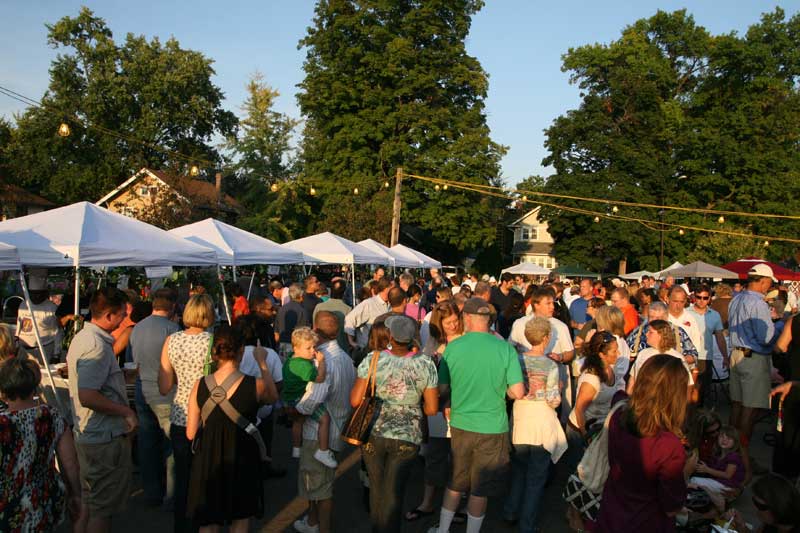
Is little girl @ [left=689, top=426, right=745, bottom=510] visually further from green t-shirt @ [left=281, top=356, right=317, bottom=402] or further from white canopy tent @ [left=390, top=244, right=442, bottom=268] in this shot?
Answer: white canopy tent @ [left=390, top=244, right=442, bottom=268]

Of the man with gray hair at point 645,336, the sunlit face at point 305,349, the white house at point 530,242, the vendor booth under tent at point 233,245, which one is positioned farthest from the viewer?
the white house at point 530,242

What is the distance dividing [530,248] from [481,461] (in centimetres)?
5816

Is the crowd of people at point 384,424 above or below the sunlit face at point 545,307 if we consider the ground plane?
below

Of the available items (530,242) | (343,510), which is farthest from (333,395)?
(530,242)

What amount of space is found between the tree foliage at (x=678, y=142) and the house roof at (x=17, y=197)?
3001 centimetres

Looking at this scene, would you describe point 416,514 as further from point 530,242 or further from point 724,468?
point 530,242

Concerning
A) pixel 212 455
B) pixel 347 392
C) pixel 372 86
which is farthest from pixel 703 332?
pixel 372 86

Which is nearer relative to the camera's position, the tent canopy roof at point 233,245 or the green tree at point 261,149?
the tent canopy roof at point 233,245

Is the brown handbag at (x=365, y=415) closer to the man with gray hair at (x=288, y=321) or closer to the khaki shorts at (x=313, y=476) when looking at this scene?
the khaki shorts at (x=313, y=476)

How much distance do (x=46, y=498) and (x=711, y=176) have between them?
134ft

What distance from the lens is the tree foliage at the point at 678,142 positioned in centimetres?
3809

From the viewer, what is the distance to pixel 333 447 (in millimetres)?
4539

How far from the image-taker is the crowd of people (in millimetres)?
3031

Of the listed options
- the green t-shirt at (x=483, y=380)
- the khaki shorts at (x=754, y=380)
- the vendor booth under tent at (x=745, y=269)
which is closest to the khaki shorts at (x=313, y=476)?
the green t-shirt at (x=483, y=380)
